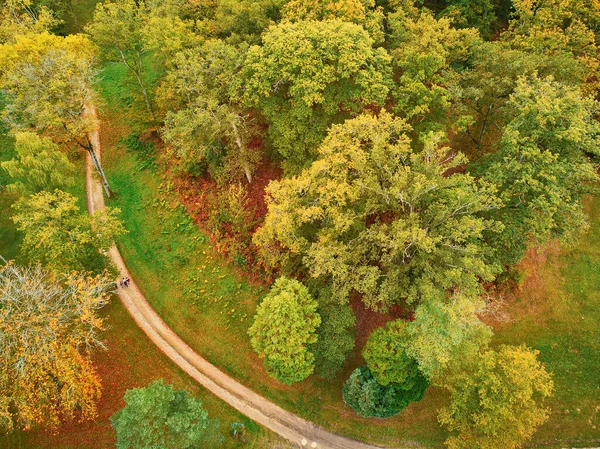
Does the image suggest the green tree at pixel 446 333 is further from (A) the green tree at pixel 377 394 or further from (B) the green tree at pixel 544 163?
(B) the green tree at pixel 544 163

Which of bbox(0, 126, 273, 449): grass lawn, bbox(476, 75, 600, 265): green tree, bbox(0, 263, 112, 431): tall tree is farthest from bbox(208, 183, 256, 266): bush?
bbox(476, 75, 600, 265): green tree

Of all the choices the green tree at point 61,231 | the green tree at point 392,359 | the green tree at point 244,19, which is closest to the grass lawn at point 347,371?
the green tree at point 392,359

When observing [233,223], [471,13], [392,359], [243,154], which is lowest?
[392,359]

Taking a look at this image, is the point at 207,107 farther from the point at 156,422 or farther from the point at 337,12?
the point at 156,422

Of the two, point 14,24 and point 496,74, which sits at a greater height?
point 496,74

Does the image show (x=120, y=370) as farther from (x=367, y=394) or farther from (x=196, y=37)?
(x=196, y=37)

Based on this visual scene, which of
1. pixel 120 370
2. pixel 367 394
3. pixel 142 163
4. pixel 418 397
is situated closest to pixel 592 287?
pixel 418 397

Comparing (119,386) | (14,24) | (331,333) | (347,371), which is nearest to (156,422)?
(119,386)

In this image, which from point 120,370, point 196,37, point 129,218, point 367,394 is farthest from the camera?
point 129,218
